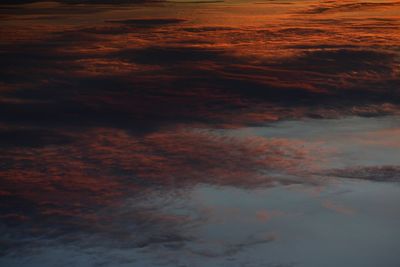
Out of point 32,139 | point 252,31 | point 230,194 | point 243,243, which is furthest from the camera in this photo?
point 252,31

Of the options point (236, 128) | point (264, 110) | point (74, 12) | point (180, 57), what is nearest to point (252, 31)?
point (180, 57)

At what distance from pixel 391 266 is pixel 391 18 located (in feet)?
42.8

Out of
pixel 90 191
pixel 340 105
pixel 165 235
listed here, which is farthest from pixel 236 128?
pixel 165 235

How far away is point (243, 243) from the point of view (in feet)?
13.4

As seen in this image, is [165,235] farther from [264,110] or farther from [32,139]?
[264,110]

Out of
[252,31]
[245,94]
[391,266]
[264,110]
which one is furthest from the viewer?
[252,31]

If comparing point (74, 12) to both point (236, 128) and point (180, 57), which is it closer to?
point (180, 57)

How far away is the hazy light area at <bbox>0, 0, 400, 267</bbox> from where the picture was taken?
4.09 m

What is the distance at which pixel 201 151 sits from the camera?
6.01 m

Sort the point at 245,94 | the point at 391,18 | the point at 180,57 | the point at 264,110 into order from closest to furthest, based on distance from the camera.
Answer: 1. the point at 264,110
2. the point at 245,94
3. the point at 180,57
4. the point at 391,18

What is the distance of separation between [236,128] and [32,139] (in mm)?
1760

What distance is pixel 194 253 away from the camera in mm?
3934

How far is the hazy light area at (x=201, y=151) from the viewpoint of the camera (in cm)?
409

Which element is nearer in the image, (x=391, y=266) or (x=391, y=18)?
(x=391, y=266)
